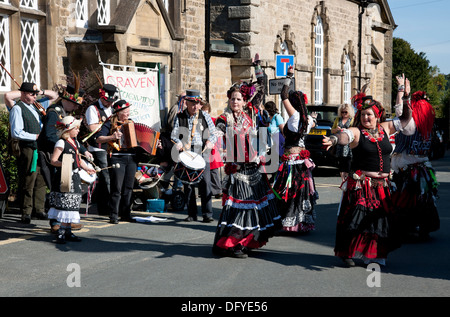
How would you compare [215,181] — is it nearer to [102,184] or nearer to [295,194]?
[102,184]

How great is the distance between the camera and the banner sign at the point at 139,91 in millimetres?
14797

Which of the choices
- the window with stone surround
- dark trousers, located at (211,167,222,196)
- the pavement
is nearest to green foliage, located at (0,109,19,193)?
the pavement

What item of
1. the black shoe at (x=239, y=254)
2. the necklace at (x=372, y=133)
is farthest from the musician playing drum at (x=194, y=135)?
the necklace at (x=372, y=133)

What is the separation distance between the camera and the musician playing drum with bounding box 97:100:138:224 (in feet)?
34.5

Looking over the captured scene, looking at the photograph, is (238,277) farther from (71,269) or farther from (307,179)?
(307,179)

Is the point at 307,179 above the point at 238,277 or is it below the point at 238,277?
above

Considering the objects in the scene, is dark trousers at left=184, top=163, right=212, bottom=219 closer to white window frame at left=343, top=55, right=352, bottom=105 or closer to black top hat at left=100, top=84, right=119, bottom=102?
black top hat at left=100, top=84, right=119, bottom=102

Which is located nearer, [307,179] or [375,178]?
[375,178]

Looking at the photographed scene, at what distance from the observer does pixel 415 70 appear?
A: 221 feet

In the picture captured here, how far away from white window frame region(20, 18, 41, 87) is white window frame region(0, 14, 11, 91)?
1.56ft

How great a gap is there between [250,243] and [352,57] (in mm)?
27826

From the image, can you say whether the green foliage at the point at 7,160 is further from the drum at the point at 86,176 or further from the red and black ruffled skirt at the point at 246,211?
the red and black ruffled skirt at the point at 246,211
